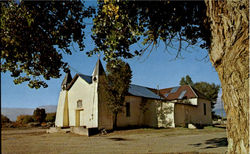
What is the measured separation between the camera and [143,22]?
8.28 metres

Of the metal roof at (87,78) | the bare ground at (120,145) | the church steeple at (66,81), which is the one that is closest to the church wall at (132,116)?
the metal roof at (87,78)

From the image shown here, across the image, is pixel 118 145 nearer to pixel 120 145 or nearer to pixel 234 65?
pixel 120 145

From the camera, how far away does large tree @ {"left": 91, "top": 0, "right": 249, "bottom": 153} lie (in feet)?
14.9

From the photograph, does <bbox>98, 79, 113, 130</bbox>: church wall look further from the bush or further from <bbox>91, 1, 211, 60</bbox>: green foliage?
the bush

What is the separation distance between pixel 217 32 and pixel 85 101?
22.4 meters

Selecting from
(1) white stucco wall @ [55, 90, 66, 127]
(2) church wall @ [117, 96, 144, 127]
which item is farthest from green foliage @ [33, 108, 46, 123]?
(2) church wall @ [117, 96, 144, 127]

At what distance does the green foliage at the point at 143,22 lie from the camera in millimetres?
7090

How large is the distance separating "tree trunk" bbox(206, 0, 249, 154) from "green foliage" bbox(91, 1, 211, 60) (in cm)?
180

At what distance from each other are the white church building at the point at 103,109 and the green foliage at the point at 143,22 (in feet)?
53.0

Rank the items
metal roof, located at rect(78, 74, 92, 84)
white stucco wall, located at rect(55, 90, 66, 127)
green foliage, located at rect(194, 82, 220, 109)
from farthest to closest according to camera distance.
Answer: green foliage, located at rect(194, 82, 220, 109)
white stucco wall, located at rect(55, 90, 66, 127)
metal roof, located at rect(78, 74, 92, 84)

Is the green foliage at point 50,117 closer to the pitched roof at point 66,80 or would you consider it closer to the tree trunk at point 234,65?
the pitched roof at point 66,80

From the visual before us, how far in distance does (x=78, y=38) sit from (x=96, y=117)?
16.1 metres

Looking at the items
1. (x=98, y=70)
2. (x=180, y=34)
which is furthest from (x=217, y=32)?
(x=98, y=70)

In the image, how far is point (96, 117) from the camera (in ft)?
78.5
